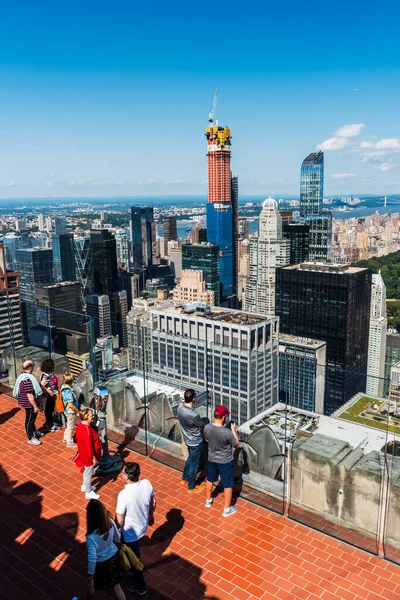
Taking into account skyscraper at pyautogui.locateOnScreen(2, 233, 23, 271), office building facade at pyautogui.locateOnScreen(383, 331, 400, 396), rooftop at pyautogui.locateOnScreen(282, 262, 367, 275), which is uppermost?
rooftop at pyautogui.locateOnScreen(282, 262, 367, 275)

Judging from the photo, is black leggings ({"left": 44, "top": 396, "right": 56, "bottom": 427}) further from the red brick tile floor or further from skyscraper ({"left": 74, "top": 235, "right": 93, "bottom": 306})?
skyscraper ({"left": 74, "top": 235, "right": 93, "bottom": 306})

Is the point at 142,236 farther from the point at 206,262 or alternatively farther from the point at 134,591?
the point at 134,591

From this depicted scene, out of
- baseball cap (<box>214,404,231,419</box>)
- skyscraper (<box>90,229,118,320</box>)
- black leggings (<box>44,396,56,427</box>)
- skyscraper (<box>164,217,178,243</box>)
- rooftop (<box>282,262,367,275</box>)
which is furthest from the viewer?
skyscraper (<box>164,217,178,243</box>)

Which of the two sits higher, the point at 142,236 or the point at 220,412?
the point at 220,412

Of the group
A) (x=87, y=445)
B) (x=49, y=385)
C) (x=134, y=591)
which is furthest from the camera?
(x=49, y=385)

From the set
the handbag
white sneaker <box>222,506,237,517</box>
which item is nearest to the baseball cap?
white sneaker <box>222,506,237,517</box>

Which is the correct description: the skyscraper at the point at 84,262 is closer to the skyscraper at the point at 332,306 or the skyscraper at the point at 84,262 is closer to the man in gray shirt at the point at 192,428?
the skyscraper at the point at 332,306

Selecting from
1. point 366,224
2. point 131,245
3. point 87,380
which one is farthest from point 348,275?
point 366,224

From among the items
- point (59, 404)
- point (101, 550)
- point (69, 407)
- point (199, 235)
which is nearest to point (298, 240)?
point (199, 235)
